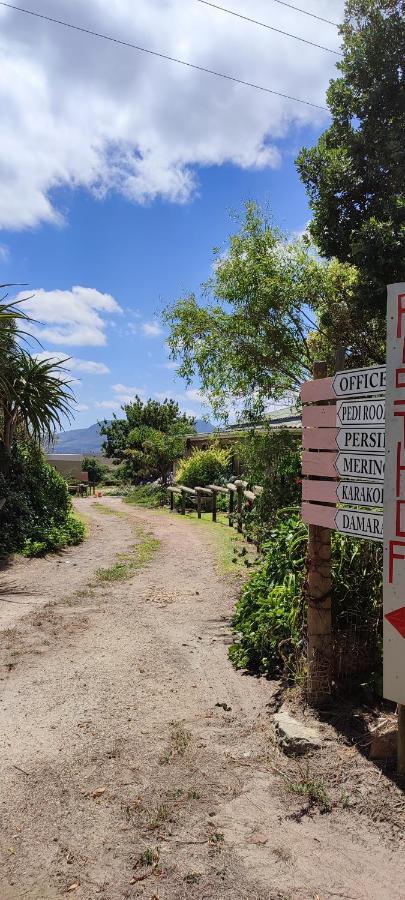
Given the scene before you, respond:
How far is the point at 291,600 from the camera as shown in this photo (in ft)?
16.2

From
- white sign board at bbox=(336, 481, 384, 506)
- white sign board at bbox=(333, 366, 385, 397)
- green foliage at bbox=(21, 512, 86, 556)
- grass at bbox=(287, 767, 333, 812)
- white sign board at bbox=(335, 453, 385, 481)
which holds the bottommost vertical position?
grass at bbox=(287, 767, 333, 812)

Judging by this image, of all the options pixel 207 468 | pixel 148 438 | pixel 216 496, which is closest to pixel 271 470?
pixel 216 496

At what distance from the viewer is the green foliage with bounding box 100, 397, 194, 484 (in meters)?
28.2

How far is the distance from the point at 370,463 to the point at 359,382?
0.51 meters

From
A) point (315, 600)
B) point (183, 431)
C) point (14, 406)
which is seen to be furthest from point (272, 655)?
point (183, 431)

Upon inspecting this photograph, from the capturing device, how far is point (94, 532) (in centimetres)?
1442

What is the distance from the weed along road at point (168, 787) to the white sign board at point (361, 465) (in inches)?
62.8

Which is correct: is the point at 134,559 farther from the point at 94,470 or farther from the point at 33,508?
the point at 94,470

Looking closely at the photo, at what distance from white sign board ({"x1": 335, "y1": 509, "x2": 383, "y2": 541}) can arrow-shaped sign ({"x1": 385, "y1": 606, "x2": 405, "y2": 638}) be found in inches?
16.7

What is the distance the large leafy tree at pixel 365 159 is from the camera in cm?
786

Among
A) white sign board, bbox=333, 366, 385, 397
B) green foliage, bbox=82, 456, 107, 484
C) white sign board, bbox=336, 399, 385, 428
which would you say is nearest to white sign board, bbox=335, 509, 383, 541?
white sign board, bbox=336, 399, 385, 428

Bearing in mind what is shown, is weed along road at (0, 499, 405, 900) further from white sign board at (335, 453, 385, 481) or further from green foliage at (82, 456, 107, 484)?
green foliage at (82, 456, 107, 484)

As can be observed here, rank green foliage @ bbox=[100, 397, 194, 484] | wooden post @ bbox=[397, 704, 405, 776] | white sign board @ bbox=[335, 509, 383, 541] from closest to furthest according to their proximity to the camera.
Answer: wooden post @ bbox=[397, 704, 405, 776] → white sign board @ bbox=[335, 509, 383, 541] → green foliage @ bbox=[100, 397, 194, 484]

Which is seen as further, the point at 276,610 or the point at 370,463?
the point at 276,610
